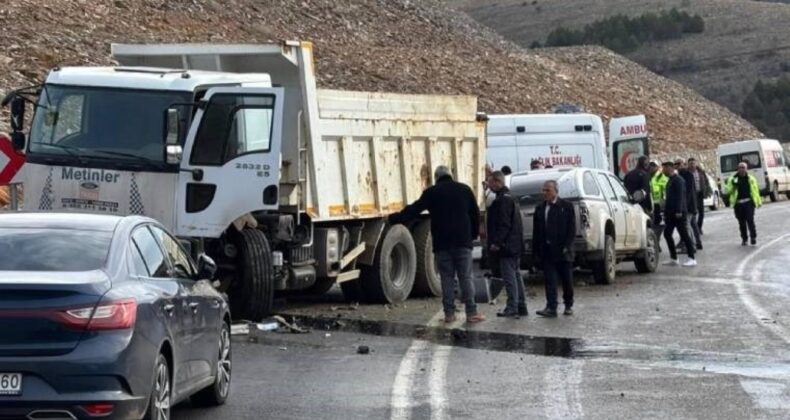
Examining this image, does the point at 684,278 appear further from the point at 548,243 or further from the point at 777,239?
the point at 777,239

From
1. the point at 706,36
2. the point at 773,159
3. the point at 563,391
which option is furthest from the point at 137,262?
the point at 706,36

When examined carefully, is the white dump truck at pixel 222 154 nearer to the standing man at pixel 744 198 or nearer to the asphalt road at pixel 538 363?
the asphalt road at pixel 538 363

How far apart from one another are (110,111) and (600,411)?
7.42 m

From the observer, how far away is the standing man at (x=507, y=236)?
1841 centimetres

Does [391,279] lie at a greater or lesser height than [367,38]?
lesser

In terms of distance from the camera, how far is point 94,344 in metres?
8.86

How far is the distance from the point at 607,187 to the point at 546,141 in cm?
801

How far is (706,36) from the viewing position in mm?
135000

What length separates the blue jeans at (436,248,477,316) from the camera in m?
17.8

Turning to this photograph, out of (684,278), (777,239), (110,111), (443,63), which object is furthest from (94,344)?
(443,63)

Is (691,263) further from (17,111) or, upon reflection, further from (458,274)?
(17,111)

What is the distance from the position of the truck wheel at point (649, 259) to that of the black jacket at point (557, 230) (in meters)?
7.01

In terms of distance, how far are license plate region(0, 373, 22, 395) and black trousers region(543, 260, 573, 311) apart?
10.3 meters

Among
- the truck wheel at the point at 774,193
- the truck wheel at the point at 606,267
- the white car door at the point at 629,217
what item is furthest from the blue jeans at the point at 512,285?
the truck wheel at the point at 774,193
